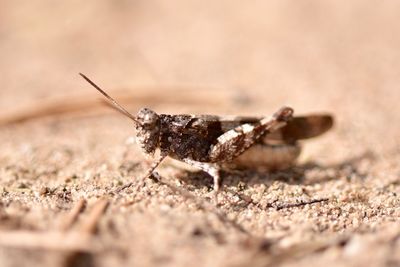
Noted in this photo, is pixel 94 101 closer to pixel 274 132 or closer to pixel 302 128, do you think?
pixel 274 132

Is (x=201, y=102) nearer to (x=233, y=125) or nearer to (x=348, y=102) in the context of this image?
(x=348, y=102)

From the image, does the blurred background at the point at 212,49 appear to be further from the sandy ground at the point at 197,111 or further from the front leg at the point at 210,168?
the front leg at the point at 210,168

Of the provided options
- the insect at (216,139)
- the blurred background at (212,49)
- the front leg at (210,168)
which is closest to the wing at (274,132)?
the insect at (216,139)

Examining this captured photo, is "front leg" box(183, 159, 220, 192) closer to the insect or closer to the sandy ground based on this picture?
the insect

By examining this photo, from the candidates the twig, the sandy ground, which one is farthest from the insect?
the twig

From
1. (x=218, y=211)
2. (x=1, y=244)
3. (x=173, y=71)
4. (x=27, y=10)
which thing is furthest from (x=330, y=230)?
(x=27, y=10)
